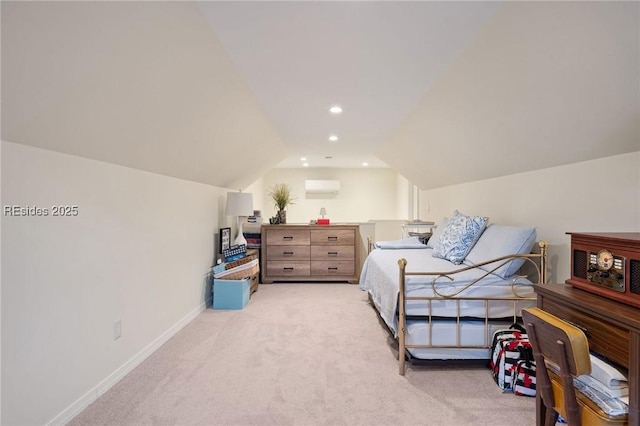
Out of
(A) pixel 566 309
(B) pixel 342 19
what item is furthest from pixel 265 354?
(B) pixel 342 19

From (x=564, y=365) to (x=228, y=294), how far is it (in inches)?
127

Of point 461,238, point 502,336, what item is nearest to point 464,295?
point 502,336

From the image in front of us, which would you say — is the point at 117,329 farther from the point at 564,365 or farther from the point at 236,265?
the point at 564,365

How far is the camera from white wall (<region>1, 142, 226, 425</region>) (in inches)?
54.8

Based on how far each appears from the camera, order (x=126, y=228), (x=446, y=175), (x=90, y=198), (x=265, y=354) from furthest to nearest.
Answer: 1. (x=446, y=175)
2. (x=265, y=354)
3. (x=126, y=228)
4. (x=90, y=198)

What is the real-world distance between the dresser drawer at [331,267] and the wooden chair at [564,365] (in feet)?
11.9

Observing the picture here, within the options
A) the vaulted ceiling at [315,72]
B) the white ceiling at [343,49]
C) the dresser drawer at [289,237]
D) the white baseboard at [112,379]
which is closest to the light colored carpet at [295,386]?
the white baseboard at [112,379]

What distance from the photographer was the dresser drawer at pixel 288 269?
4.85 m

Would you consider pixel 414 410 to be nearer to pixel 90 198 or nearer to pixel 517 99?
pixel 517 99

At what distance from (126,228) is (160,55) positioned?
4.04 feet

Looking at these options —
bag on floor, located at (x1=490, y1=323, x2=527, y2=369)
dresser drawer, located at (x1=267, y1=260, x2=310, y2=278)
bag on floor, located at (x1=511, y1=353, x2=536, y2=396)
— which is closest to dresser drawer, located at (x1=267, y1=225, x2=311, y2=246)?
dresser drawer, located at (x1=267, y1=260, x2=310, y2=278)

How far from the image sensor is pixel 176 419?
1674 millimetres

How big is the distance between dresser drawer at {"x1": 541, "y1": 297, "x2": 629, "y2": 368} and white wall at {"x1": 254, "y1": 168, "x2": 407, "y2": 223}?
222 inches

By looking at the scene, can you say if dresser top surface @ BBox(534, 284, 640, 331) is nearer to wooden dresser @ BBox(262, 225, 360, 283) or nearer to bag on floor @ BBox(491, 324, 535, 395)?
bag on floor @ BBox(491, 324, 535, 395)
